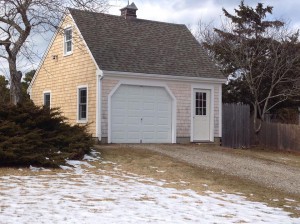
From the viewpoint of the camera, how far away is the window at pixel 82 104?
2002cm

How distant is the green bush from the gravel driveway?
3.40 meters

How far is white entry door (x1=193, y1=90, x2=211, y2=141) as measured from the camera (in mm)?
21031

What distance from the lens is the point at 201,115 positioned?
835 inches

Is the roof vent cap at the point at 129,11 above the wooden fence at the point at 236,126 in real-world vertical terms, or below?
above

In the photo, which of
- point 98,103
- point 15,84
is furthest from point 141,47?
point 15,84

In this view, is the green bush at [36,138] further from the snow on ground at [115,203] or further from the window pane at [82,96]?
the window pane at [82,96]

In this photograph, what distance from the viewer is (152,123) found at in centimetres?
1998

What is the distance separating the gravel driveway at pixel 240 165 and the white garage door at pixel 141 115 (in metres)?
0.95

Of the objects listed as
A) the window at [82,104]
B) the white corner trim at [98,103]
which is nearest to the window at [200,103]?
the white corner trim at [98,103]

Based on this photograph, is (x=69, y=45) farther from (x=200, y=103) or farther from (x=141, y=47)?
(x=200, y=103)

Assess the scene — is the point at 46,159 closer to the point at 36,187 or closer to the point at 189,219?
the point at 36,187

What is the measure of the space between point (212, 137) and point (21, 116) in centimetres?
993

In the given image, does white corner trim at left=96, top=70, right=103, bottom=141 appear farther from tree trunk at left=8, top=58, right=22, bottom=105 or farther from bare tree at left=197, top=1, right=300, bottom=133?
bare tree at left=197, top=1, right=300, bottom=133

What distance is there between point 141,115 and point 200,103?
10.1 feet
